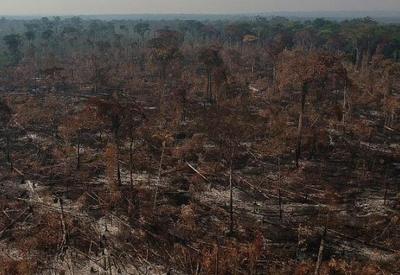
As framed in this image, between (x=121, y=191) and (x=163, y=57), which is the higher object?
(x=163, y=57)

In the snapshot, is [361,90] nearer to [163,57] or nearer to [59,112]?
[163,57]

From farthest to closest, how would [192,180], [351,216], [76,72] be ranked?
[76,72], [192,180], [351,216]

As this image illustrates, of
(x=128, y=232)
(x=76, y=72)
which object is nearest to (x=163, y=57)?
(x=76, y=72)

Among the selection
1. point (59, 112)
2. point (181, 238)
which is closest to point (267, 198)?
point (181, 238)

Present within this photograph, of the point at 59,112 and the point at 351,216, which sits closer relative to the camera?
the point at 351,216

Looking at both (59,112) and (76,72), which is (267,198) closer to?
(59,112)

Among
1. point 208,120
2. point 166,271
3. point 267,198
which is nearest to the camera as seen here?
point 166,271
